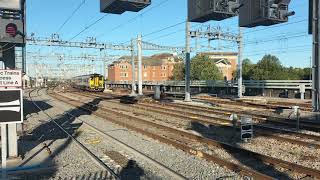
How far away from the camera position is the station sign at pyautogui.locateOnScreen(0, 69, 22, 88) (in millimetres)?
8484

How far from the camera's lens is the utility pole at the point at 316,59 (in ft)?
65.3

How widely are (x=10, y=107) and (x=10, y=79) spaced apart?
82cm

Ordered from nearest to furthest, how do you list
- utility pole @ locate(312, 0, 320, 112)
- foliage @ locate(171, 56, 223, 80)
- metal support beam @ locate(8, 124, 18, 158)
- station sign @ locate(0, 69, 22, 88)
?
station sign @ locate(0, 69, 22, 88) → metal support beam @ locate(8, 124, 18, 158) → utility pole @ locate(312, 0, 320, 112) → foliage @ locate(171, 56, 223, 80)

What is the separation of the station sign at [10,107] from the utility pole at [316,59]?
15.4 meters

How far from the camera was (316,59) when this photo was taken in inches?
802

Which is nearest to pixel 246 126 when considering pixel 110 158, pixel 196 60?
pixel 110 158

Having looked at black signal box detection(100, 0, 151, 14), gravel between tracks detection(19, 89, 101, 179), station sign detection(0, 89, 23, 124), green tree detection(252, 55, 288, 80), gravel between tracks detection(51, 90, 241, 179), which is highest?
black signal box detection(100, 0, 151, 14)

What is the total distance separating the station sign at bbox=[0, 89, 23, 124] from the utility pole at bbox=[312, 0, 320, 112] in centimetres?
1541

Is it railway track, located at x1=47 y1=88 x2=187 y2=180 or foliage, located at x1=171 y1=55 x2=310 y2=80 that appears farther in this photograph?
foliage, located at x1=171 y1=55 x2=310 y2=80

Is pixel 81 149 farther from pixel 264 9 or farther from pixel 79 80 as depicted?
pixel 79 80

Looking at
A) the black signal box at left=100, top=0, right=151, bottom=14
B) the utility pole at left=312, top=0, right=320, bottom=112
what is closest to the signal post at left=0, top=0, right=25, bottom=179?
the black signal box at left=100, top=0, right=151, bottom=14

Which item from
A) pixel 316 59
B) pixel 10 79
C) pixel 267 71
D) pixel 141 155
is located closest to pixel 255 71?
pixel 267 71

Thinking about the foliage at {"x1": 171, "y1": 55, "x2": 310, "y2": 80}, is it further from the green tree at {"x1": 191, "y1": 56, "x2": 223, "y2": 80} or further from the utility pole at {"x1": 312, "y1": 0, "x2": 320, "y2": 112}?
the utility pole at {"x1": 312, "y1": 0, "x2": 320, "y2": 112}

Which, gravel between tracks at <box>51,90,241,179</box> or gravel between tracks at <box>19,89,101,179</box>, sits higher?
gravel between tracks at <box>51,90,241,179</box>
